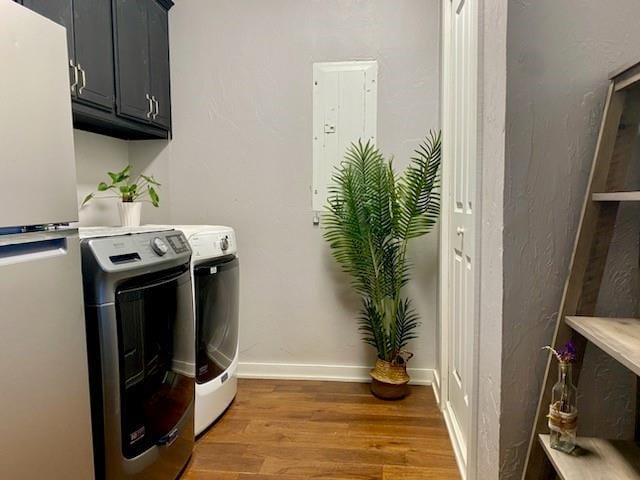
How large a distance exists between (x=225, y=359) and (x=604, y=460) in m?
1.71

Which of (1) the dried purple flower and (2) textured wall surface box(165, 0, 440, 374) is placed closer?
(1) the dried purple flower

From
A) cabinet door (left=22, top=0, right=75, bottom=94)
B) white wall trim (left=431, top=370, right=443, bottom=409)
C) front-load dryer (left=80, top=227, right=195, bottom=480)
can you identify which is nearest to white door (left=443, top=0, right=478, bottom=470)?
white wall trim (left=431, top=370, right=443, bottom=409)

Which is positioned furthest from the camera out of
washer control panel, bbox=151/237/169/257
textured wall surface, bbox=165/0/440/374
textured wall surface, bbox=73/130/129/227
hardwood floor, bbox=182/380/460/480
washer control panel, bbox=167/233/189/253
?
textured wall surface, bbox=165/0/440/374

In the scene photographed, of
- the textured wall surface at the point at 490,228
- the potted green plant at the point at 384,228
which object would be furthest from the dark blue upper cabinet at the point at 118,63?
the textured wall surface at the point at 490,228

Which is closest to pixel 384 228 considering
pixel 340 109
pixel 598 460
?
pixel 340 109

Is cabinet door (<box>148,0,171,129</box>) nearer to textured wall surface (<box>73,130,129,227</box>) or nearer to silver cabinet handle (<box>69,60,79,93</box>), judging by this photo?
textured wall surface (<box>73,130,129,227</box>)

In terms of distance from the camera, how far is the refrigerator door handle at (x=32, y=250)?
98 centimetres

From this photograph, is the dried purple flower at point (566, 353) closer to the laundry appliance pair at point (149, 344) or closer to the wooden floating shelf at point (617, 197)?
the wooden floating shelf at point (617, 197)

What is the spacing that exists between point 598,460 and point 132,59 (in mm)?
2498

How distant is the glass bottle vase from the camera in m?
1.08

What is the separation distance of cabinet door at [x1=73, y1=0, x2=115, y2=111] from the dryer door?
894mm

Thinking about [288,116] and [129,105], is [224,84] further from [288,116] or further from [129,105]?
[129,105]

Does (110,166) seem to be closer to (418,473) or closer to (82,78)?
(82,78)

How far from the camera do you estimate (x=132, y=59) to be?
2.29 m
